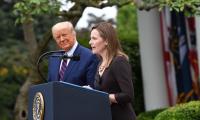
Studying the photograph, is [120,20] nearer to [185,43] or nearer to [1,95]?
[1,95]

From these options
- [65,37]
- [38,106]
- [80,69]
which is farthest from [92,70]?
[38,106]

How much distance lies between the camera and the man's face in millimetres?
5633

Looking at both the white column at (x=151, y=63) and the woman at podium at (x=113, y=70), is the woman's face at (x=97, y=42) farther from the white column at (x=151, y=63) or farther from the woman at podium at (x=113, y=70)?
the white column at (x=151, y=63)

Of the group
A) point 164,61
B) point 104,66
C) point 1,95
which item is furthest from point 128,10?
point 104,66

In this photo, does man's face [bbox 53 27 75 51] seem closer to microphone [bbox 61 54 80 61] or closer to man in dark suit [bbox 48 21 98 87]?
man in dark suit [bbox 48 21 98 87]

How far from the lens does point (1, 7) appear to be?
19.4 metres

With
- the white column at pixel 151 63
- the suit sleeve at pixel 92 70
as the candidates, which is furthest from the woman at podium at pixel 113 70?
the white column at pixel 151 63

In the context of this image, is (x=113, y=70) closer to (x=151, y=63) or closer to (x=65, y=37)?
(x=65, y=37)

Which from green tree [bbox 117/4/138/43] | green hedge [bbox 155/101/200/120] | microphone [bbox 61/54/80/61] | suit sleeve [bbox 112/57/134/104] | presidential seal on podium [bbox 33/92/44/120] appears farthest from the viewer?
green tree [bbox 117/4/138/43]

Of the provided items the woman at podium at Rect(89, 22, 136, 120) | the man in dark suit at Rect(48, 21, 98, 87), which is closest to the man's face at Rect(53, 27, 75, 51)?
the man in dark suit at Rect(48, 21, 98, 87)

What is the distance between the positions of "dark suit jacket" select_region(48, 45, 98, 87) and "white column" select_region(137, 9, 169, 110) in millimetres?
8035

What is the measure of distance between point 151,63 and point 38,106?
922 cm

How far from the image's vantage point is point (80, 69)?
18.4 feet

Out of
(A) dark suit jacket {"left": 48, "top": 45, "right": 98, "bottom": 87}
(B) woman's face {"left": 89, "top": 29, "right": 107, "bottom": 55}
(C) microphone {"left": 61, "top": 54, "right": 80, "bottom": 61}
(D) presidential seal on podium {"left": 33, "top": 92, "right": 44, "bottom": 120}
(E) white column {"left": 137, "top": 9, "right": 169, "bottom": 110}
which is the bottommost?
(E) white column {"left": 137, "top": 9, "right": 169, "bottom": 110}
